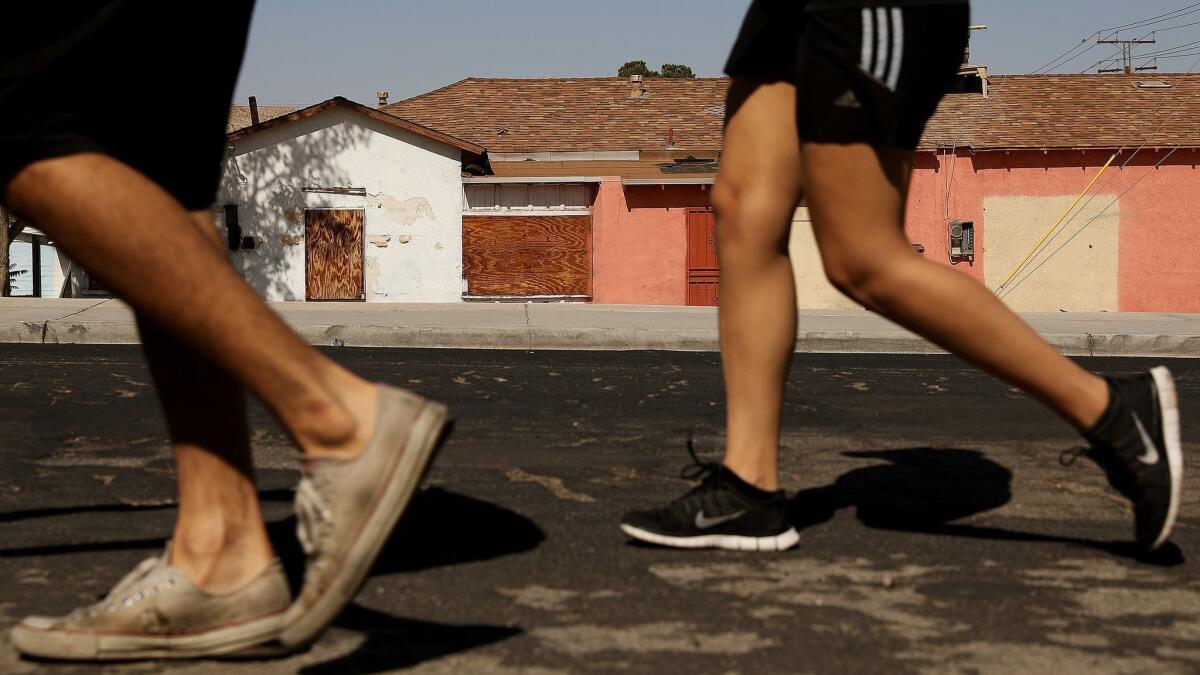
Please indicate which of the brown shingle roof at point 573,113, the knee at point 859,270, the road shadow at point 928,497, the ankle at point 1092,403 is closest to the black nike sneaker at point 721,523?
the road shadow at point 928,497

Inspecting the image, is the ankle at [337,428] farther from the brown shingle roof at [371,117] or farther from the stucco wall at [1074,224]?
the stucco wall at [1074,224]

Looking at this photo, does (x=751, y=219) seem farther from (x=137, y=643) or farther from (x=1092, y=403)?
(x=137, y=643)

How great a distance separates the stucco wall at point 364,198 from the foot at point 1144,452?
2575cm

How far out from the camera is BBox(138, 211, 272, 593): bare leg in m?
2.19

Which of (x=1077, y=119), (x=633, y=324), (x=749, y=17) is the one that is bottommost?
(x=633, y=324)

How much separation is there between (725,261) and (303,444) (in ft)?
4.26

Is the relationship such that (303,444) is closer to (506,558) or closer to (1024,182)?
(506,558)

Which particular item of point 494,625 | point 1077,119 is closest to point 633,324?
point 494,625

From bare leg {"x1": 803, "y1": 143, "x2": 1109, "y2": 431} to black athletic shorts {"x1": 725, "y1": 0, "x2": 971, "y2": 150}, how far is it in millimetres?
41

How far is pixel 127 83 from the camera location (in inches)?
83.3

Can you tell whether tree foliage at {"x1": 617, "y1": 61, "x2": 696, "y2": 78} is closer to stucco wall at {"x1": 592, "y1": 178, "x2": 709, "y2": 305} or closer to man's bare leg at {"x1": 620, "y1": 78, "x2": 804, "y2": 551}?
stucco wall at {"x1": 592, "y1": 178, "x2": 709, "y2": 305}

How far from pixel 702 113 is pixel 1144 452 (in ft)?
105

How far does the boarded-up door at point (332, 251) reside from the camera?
28.1 m

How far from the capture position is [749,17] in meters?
2.99
